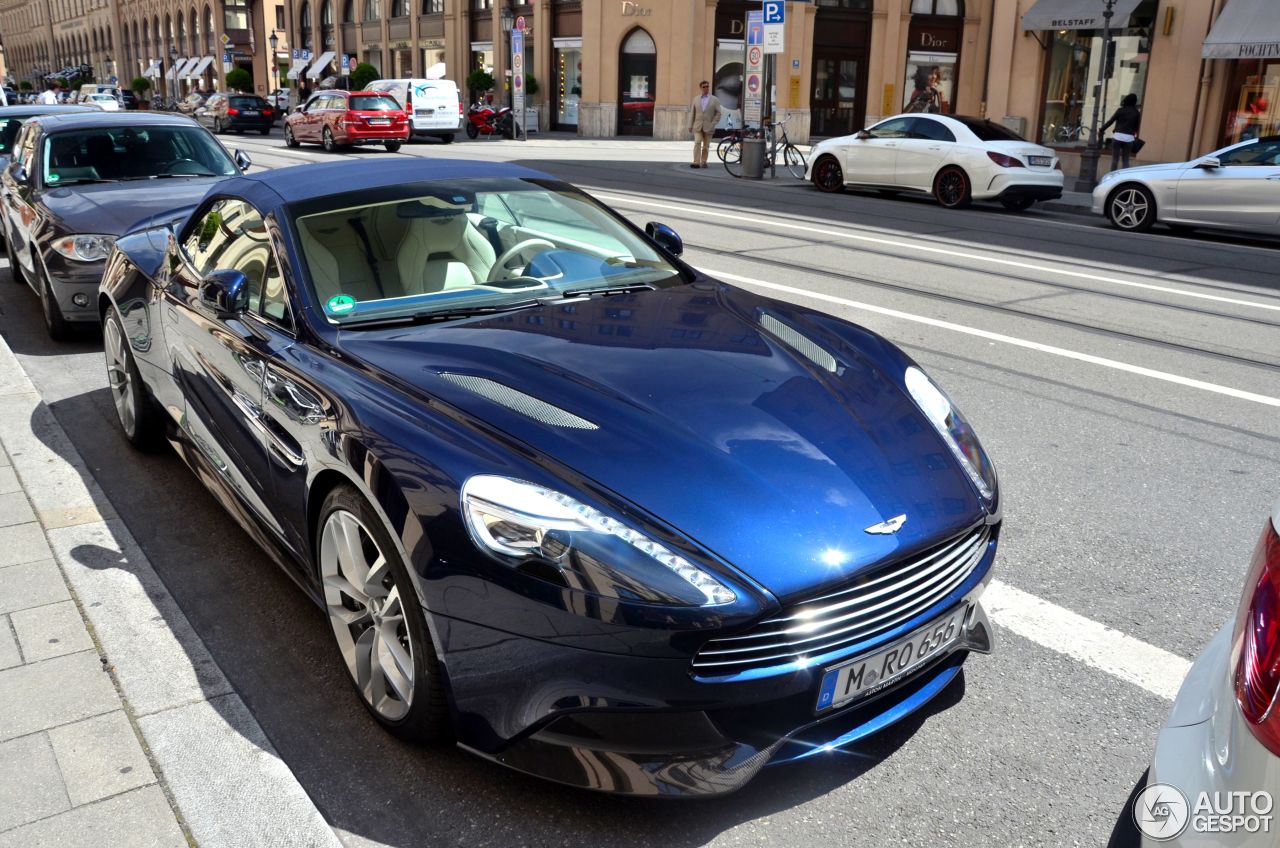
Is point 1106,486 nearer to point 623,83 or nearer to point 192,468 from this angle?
point 192,468

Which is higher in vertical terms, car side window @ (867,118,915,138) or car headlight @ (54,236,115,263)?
car side window @ (867,118,915,138)

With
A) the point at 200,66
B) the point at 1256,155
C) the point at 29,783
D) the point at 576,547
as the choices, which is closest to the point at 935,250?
the point at 1256,155

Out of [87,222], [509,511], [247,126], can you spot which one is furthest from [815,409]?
[247,126]

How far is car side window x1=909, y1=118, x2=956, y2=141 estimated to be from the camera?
1739 centimetres

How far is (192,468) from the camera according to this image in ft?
14.7

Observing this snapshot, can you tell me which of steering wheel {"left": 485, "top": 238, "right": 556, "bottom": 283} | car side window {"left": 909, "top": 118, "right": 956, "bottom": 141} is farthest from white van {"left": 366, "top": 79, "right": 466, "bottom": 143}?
steering wheel {"left": 485, "top": 238, "right": 556, "bottom": 283}

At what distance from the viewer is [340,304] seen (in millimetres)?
3539

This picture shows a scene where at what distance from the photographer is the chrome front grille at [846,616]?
7.97 ft

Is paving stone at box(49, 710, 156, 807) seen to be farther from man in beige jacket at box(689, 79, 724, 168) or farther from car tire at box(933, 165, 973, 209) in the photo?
man in beige jacket at box(689, 79, 724, 168)

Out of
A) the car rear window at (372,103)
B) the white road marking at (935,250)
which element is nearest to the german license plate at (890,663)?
the white road marking at (935,250)

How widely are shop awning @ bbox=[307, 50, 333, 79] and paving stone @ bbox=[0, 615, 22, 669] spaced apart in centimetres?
5965

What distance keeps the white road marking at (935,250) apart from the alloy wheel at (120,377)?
859 centimetres

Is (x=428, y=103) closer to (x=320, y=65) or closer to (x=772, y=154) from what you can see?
(x=772, y=154)

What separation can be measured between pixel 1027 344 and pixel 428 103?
29.3 meters
